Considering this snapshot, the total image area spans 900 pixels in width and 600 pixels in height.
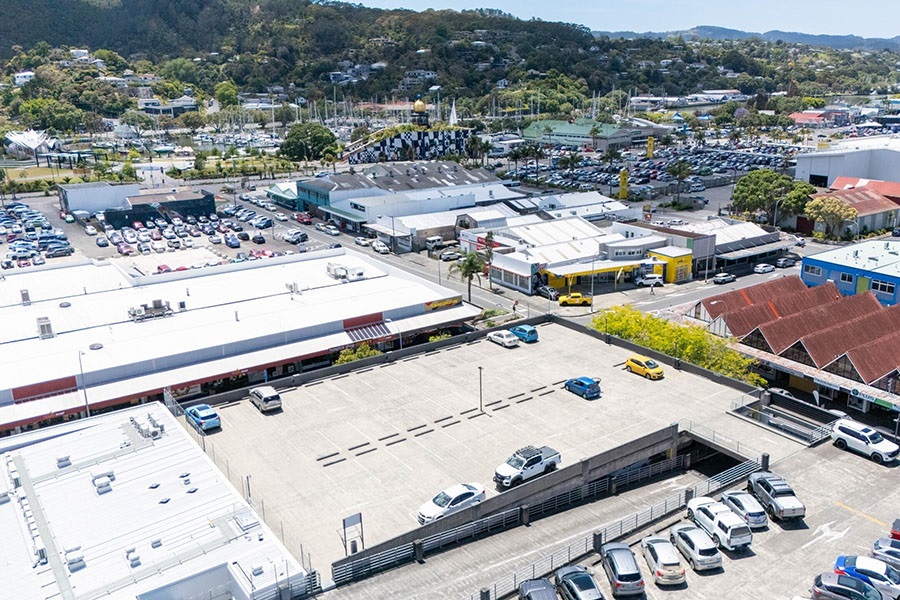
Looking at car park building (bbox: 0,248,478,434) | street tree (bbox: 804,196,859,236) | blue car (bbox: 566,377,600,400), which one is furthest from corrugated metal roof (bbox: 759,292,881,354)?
street tree (bbox: 804,196,859,236)

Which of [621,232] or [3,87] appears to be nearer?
[621,232]

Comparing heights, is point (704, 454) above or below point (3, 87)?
below

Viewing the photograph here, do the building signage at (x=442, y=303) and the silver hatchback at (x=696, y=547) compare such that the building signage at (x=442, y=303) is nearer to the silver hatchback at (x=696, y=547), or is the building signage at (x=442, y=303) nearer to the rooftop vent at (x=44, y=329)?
the rooftop vent at (x=44, y=329)

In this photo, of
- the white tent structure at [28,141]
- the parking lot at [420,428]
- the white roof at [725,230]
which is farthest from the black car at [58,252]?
the white tent structure at [28,141]

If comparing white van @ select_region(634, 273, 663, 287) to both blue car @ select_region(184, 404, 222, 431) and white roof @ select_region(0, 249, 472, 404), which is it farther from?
blue car @ select_region(184, 404, 222, 431)

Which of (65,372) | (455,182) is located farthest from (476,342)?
(455,182)

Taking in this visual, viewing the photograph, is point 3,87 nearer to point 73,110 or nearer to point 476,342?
point 73,110
